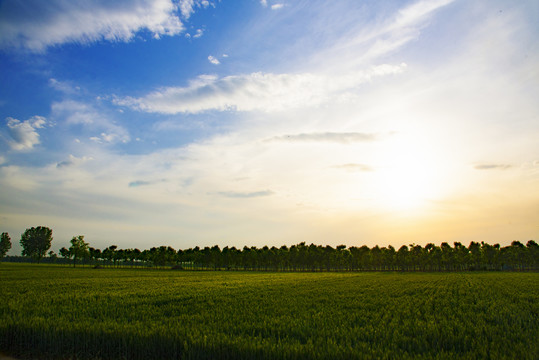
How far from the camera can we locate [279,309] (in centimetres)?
1833

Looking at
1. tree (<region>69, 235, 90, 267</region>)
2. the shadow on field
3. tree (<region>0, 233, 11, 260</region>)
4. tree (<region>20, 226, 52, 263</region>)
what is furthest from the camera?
tree (<region>0, 233, 11, 260</region>)

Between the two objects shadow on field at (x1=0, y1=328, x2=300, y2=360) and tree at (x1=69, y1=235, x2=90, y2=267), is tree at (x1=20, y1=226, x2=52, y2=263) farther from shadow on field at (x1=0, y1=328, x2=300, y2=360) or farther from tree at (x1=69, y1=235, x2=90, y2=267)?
shadow on field at (x1=0, y1=328, x2=300, y2=360)

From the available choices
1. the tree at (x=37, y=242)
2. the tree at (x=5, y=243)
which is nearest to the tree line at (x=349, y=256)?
the tree at (x=37, y=242)

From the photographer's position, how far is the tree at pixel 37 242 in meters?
166

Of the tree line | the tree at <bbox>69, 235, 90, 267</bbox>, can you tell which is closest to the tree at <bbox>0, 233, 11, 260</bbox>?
the tree line

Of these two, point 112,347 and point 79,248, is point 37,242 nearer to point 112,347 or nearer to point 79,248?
point 79,248

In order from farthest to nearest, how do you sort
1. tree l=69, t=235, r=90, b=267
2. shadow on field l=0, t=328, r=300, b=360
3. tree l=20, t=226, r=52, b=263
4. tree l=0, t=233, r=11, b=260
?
tree l=0, t=233, r=11, b=260 → tree l=20, t=226, r=52, b=263 → tree l=69, t=235, r=90, b=267 → shadow on field l=0, t=328, r=300, b=360

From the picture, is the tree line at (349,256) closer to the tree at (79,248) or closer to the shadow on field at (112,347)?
the tree at (79,248)

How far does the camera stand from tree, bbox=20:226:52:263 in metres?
166

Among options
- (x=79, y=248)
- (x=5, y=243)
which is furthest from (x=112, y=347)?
(x=5, y=243)

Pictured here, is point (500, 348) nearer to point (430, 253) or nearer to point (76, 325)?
point (76, 325)

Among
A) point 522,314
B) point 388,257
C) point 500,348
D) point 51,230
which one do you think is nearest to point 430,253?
point 388,257

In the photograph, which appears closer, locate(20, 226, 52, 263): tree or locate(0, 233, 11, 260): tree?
locate(20, 226, 52, 263): tree

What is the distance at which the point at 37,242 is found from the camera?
167250 millimetres
